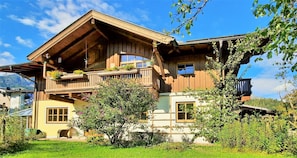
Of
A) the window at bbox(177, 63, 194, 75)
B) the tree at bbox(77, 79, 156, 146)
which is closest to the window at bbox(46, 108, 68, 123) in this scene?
the tree at bbox(77, 79, 156, 146)

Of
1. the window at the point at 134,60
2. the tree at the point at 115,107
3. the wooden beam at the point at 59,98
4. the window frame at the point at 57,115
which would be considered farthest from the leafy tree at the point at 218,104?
the window frame at the point at 57,115

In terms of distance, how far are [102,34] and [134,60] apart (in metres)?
2.71

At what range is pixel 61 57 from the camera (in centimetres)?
2022

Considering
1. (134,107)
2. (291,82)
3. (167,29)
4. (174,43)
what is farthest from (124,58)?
(167,29)

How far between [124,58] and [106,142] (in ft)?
20.5

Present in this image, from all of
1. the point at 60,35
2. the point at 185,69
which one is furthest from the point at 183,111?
the point at 60,35

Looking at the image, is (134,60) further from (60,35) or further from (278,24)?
(278,24)

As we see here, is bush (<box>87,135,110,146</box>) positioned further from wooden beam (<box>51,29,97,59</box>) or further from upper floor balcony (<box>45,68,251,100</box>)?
wooden beam (<box>51,29,97,59</box>)

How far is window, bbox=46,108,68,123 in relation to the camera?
20688mm

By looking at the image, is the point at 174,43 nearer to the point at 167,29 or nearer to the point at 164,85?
the point at 164,85

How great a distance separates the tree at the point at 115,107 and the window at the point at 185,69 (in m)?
4.27

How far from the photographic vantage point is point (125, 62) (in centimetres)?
1889

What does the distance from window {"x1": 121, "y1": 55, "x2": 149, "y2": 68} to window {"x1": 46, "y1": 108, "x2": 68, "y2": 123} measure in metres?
5.82

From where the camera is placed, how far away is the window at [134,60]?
60.3 ft
